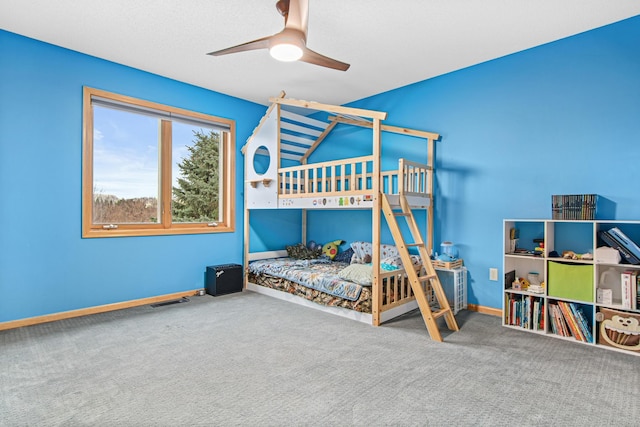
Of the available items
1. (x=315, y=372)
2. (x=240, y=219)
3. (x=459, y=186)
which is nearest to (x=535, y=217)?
(x=459, y=186)

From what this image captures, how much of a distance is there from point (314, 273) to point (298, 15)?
2.47 meters

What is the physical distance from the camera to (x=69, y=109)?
3410 mm

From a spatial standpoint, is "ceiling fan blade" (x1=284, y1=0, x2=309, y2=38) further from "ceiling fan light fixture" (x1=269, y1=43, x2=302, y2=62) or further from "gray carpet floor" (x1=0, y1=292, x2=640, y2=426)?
"gray carpet floor" (x1=0, y1=292, x2=640, y2=426)

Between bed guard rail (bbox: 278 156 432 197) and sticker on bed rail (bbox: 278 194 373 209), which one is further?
bed guard rail (bbox: 278 156 432 197)

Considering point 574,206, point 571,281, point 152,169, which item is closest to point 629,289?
point 571,281

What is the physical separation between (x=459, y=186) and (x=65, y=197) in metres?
4.05

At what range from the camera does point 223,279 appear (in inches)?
171

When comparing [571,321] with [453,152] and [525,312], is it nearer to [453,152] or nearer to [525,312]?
[525,312]

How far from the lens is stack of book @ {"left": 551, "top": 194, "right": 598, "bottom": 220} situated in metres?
2.77

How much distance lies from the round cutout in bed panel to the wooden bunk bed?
0.03 metres

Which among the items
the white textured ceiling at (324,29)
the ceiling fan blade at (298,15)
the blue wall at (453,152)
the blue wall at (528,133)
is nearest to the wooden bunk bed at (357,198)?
the blue wall at (528,133)

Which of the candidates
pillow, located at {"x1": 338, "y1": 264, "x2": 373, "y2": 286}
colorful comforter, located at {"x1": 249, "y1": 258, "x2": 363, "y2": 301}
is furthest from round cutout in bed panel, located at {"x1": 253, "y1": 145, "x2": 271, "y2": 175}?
pillow, located at {"x1": 338, "y1": 264, "x2": 373, "y2": 286}

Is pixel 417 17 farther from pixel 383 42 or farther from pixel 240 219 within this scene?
pixel 240 219

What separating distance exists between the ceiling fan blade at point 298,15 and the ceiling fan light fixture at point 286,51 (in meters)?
0.12
